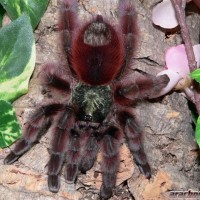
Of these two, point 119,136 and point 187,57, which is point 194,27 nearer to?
point 187,57

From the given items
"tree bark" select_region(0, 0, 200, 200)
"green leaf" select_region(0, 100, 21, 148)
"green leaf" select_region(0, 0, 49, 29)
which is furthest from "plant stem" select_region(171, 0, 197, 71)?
"green leaf" select_region(0, 100, 21, 148)

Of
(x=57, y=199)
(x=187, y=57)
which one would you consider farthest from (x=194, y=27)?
(x=57, y=199)

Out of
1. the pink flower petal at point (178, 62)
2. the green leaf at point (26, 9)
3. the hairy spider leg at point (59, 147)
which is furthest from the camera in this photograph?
the pink flower petal at point (178, 62)

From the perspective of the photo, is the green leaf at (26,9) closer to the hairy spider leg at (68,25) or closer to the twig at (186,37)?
the hairy spider leg at (68,25)

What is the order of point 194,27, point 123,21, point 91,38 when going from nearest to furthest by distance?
point 91,38
point 123,21
point 194,27

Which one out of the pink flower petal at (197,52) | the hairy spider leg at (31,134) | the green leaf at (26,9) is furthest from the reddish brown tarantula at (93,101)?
the pink flower petal at (197,52)

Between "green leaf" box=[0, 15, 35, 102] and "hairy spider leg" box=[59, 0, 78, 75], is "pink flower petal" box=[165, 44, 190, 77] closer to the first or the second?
"hairy spider leg" box=[59, 0, 78, 75]

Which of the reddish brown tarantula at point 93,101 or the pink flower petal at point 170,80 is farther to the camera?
the pink flower petal at point 170,80
